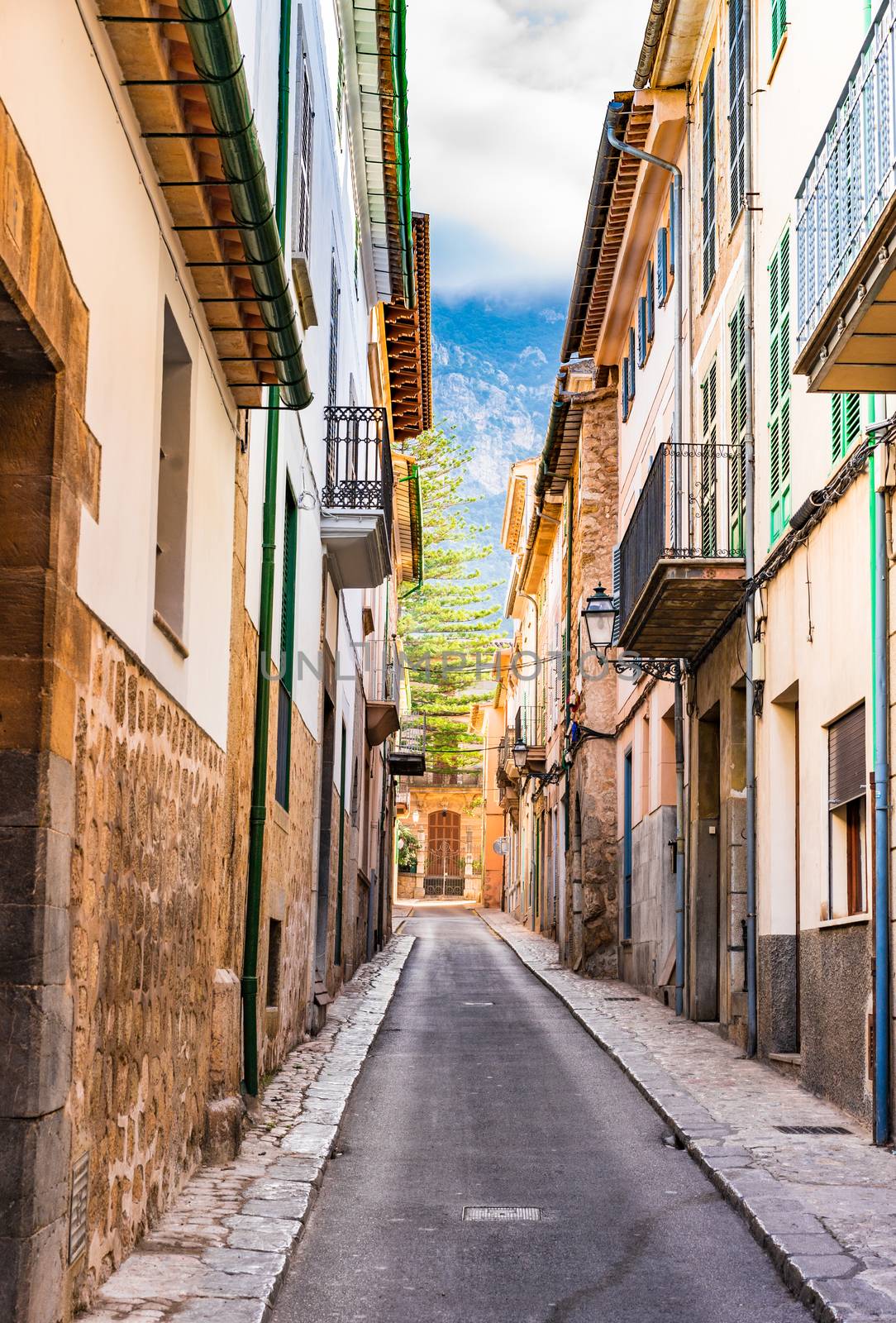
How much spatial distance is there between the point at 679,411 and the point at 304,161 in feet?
20.8

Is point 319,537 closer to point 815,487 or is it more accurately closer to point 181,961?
point 815,487

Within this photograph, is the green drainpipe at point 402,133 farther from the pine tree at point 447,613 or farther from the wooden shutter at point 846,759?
the pine tree at point 447,613

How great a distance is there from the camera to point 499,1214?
772 cm

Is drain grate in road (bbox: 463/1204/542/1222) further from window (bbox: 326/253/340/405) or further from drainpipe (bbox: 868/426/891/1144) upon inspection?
window (bbox: 326/253/340/405)

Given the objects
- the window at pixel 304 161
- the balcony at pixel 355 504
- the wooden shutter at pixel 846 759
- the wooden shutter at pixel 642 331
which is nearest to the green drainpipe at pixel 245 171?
the window at pixel 304 161

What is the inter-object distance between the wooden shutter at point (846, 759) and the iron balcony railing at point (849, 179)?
2651 mm

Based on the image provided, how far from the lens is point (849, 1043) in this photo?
33.2 ft

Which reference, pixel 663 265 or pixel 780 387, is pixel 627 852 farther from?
pixel 780 387

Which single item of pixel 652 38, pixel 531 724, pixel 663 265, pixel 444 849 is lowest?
pixel 444 849

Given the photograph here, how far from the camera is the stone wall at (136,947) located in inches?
221

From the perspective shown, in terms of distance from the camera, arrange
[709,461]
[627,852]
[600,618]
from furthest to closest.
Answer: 1. [627,852]
2. [600,618]
3. [709,461]

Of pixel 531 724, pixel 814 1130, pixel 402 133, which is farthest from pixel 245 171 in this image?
pixel 531 724

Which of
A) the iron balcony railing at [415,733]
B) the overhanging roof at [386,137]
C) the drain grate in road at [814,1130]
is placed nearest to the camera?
the drain grate in road at [814,1130]

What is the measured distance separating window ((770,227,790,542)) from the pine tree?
4040 cm
